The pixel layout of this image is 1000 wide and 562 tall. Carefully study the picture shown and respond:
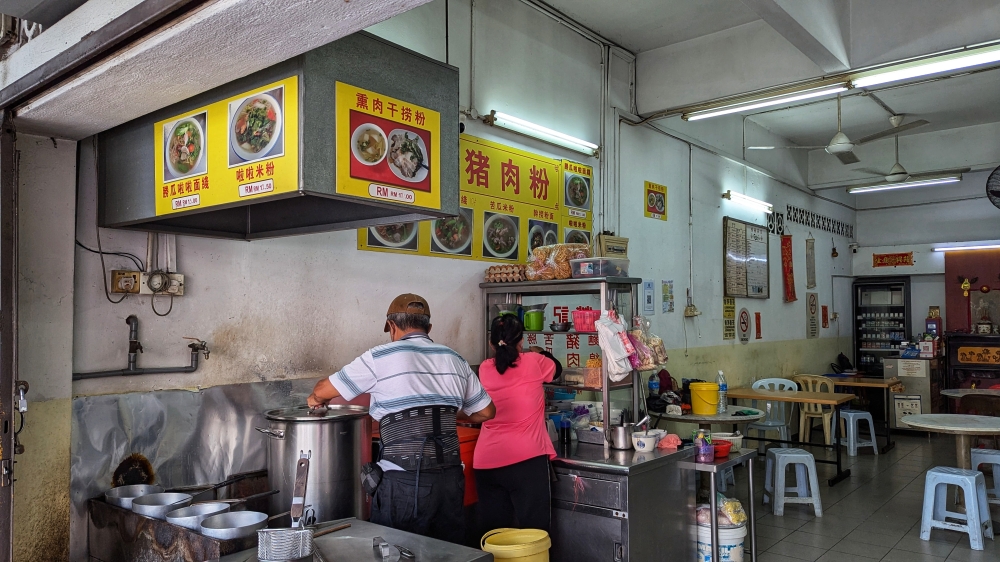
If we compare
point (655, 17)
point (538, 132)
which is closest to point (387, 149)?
point (538, 132)

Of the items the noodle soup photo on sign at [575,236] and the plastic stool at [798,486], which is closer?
the noodle soup photo on sign at [575,236]

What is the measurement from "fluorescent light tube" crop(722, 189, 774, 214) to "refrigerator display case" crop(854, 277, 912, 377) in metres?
4.76

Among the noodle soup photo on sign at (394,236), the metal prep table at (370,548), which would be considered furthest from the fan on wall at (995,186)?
the metal prep table at (370,548)

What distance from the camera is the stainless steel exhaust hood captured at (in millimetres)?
2465

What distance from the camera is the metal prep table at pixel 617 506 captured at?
409 centimetres

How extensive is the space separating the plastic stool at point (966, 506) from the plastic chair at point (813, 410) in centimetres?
286

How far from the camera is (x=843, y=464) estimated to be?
8469 millimetres

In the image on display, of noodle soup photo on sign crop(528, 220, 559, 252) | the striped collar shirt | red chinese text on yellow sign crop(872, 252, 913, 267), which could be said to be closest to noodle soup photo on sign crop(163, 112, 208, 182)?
the striped collar shirt

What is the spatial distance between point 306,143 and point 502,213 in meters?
3.19

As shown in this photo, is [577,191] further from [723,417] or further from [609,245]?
[723,417]

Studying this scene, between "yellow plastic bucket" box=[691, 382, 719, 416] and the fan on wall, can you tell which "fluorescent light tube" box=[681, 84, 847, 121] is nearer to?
"yellow plastic bucket" box=[691, 382, 719, 416]

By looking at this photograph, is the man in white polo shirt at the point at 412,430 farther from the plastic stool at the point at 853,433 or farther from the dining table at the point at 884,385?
the dining table at the point at 884,385

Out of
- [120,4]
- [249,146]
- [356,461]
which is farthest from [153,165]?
[356,461]

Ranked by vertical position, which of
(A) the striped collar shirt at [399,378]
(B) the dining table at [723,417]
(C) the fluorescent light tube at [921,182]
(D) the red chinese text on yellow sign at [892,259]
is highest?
(C) the fluorescent light tube at [921,182]
